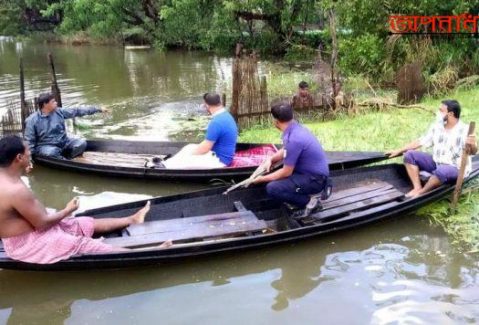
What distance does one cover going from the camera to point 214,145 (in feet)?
23.8

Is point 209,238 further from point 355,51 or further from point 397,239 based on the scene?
point 355,51

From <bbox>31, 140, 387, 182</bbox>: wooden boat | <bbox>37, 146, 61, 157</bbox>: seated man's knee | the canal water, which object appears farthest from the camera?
<bbox>37, 146, 61, 157</bbox>: seated man's knee

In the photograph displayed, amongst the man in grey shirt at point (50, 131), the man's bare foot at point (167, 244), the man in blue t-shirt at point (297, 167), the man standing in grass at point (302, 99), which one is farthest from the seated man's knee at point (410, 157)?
the man in grey shirt at point (50, 131)

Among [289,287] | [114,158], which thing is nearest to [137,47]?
[114,158]

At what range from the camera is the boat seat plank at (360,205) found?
5.71m

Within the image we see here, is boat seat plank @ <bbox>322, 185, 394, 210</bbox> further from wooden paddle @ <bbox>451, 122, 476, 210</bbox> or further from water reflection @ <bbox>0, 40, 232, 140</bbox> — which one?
water reflection @ <bbox>0, 40, 232, 140</bbox>

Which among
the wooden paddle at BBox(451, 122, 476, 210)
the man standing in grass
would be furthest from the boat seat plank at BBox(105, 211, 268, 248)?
the man standing in grass

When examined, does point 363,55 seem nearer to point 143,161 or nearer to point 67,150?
point 143,161

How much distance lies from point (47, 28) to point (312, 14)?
27.9m

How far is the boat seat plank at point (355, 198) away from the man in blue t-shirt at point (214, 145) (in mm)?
1849

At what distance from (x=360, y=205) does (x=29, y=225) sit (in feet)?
11.9

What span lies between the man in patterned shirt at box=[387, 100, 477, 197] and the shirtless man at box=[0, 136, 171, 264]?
324 centimetres

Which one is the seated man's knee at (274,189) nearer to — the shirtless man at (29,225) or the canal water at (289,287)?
the canal water at (289,287)

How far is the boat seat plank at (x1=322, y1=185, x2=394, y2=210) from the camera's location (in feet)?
19.5
